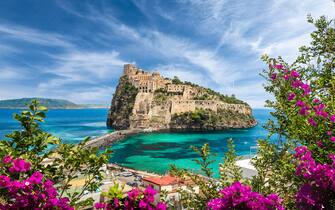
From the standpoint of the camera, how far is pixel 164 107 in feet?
346

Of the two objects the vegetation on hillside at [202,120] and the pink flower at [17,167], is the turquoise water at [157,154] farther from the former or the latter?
the pink flower at [17,167]

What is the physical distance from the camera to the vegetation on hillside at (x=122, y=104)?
109562 millimetres

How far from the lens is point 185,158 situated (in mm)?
55469

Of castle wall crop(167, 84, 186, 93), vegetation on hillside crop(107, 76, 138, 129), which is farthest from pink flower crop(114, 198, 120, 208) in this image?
castle wall crop(167, 84, 186, 93)

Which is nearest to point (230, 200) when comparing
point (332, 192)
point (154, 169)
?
point (332, 192)

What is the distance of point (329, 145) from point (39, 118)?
16.2 ft

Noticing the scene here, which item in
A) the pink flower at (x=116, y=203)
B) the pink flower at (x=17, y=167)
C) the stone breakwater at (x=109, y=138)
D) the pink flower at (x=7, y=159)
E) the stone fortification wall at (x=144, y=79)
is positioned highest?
the stone fortification wall at (x=144, y=79)

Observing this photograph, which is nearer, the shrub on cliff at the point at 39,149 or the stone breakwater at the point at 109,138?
the shrub on cliff at the point at 39,149

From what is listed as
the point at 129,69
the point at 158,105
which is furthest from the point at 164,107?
the point at 129,69

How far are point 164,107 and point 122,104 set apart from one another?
20.8 m

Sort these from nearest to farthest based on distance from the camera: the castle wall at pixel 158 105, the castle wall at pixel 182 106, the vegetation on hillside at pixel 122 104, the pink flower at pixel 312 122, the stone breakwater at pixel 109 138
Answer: the pink flower at pixel 312 122, the stone breakwater at pixel 109 138, the castle wall at pixel 158 105, the castle wall at pixel 182 106, the vegetation on hillside at pixel 122 104

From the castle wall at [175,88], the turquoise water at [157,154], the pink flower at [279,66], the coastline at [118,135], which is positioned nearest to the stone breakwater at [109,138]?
the coastline at [118,135]

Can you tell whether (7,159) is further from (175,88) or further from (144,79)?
(144,79)

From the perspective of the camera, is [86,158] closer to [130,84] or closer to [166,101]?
[166,101]
